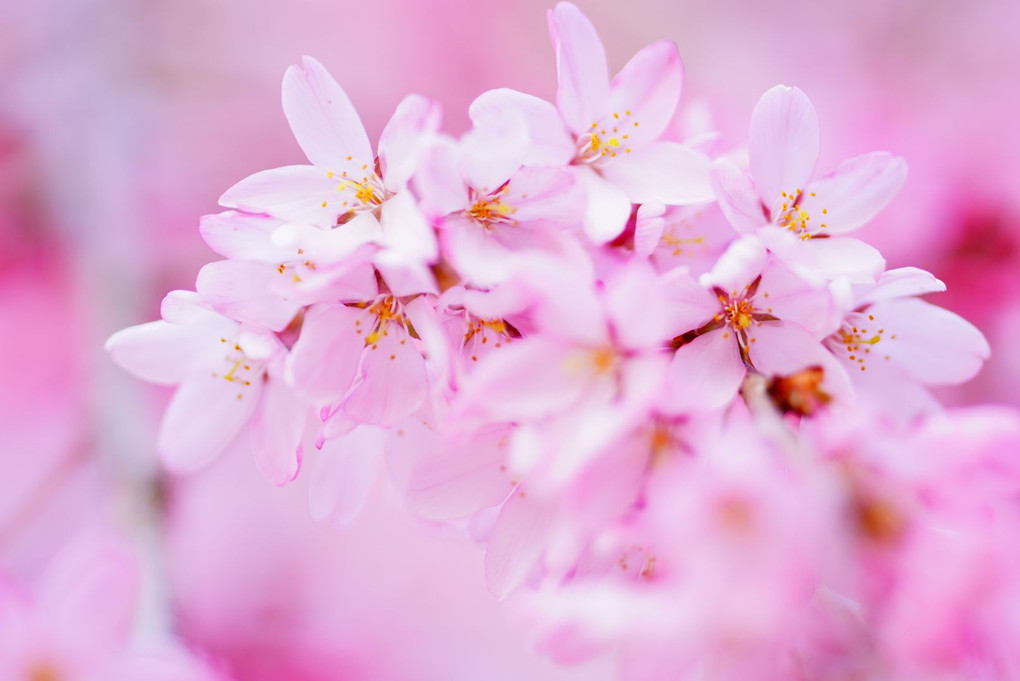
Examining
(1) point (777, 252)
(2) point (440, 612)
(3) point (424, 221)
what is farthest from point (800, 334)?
(2) point (440, 612)

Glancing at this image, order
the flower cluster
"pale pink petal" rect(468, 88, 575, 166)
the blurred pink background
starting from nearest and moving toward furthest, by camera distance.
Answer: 1. the flower cluster
2. "pale pink petal" rect(468, 88, 575, 166)
3. the blurred pink background

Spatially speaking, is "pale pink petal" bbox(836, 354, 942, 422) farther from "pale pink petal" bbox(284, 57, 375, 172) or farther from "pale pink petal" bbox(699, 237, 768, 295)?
"pale pink petal" bbox(284, 57, 375, 172)

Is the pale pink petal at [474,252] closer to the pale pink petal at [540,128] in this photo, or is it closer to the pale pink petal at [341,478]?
the pale pink petal at [540,128]

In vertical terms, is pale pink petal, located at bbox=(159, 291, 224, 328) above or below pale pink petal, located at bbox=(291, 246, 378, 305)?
below

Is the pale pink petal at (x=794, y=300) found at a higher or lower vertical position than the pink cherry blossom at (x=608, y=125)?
lower

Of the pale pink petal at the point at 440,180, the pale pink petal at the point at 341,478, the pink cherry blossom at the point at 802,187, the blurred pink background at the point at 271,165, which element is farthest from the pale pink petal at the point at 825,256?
the blurred pink background at the point at 271,165

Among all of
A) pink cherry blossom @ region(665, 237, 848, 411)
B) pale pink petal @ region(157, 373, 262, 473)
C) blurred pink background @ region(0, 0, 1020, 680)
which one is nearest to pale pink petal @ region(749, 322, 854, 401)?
pink cherry blossom @ region(665, 237, 848, 411)

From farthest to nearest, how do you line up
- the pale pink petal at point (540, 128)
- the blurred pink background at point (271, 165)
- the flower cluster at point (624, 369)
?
the blurred pink background at point (271, 165), the pale pink petal at point (540, 128), the flower cluster at point (624, 369)
